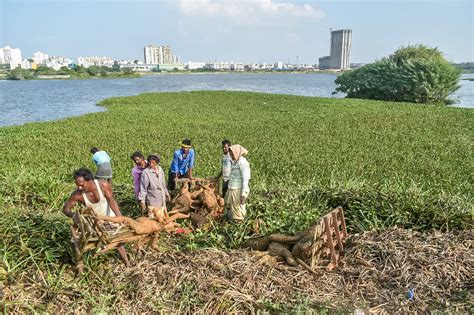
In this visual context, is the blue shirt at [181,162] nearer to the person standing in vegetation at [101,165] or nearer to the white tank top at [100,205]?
the person standing in vegetation at [101,165]

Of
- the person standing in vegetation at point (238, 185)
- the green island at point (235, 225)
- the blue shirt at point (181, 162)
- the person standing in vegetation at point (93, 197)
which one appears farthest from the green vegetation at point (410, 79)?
the person standing in vegetation at point (93, 197)

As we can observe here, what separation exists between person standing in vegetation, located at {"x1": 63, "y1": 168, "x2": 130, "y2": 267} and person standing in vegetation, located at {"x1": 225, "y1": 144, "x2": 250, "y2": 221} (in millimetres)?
1811

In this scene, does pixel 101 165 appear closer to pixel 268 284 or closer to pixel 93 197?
pixel 93 197

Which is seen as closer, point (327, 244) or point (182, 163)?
point (327, 244)

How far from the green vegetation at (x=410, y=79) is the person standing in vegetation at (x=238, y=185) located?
34023mm

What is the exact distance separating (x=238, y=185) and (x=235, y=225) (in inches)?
25.2

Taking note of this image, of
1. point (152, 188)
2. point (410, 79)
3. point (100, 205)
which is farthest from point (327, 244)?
point (410, 79)

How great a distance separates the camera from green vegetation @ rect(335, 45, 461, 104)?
34500 millimetres

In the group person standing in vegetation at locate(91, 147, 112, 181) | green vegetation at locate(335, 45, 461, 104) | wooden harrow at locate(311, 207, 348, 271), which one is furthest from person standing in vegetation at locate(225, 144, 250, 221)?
green vegetation at locate(335, 45, 461, 104)

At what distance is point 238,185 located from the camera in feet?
19.1

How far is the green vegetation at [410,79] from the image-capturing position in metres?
34.5

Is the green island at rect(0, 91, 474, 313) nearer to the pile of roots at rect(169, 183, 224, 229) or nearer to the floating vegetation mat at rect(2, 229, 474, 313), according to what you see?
the floating vegetation mat at rect(2, 229, 474, 313)

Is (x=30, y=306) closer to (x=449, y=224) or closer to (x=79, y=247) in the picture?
(x=79, y=247)

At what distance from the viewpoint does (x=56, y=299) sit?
4.10 m
